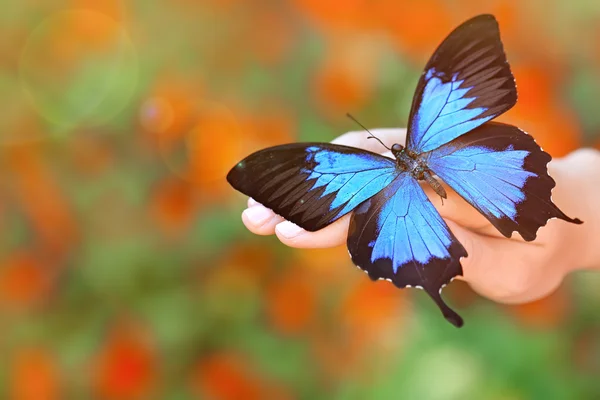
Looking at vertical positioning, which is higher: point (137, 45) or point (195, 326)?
point (137, 45)

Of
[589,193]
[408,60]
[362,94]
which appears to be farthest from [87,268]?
[589,193]

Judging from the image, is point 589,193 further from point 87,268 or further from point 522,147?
point 87,268

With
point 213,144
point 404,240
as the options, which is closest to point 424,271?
point 404,240

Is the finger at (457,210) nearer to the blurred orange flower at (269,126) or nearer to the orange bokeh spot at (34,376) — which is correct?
the blurred orange flower at (269,126)

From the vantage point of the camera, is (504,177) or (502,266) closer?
(504,177)

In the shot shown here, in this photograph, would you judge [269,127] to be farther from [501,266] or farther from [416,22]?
[501,266]

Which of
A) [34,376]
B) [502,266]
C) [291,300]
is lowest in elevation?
[502,266]

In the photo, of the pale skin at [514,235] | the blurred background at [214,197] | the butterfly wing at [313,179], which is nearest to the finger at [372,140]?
the pale skin at [514,235]
